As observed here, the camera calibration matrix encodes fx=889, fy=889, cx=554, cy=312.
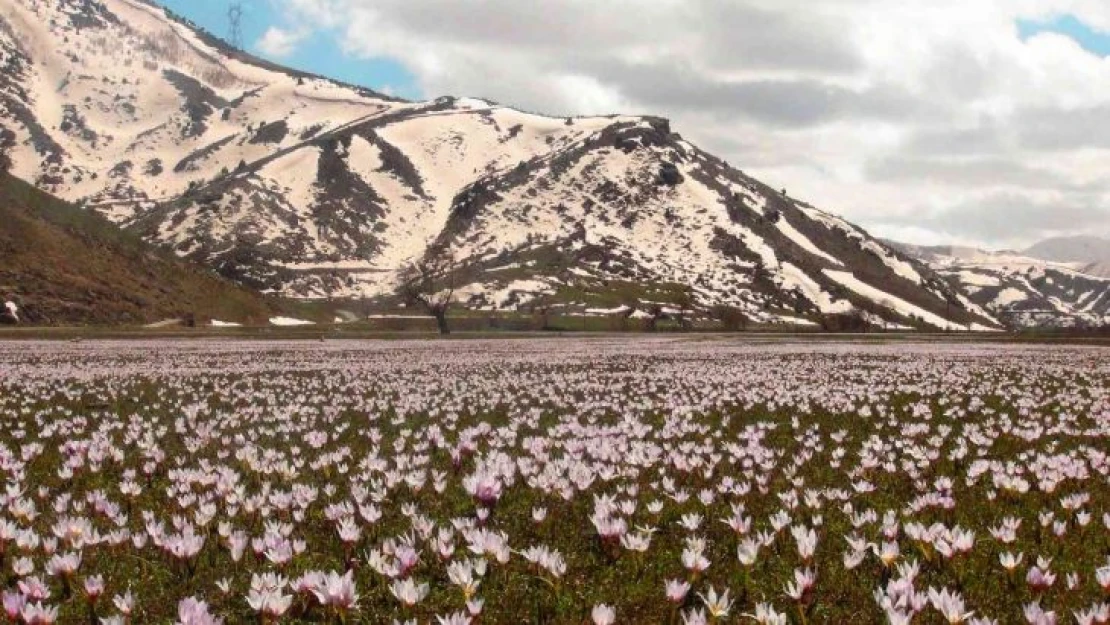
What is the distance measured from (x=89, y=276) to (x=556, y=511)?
129 m

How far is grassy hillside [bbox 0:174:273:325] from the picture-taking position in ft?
362

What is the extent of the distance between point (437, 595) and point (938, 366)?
30.8 meters

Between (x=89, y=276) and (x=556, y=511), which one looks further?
(x=89, y=276)

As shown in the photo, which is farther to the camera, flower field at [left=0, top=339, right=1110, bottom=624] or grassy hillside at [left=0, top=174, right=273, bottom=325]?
grassy hillside at [left=0, top=174, right=273, bottom=325]

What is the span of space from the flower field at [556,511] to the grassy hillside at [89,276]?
336 ft

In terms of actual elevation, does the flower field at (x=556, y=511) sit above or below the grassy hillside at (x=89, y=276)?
below

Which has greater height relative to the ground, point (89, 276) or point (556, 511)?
point (89, 276)

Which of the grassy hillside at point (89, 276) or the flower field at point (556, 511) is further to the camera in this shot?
the grassy hillside at point (89, 276)

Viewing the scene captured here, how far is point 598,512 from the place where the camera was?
7586mm

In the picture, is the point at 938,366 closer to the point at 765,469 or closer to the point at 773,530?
the point at 765,469

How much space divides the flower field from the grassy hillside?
4037 inches

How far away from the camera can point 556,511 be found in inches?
359

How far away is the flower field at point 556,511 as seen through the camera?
595 cm

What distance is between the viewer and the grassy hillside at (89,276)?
110250mm
